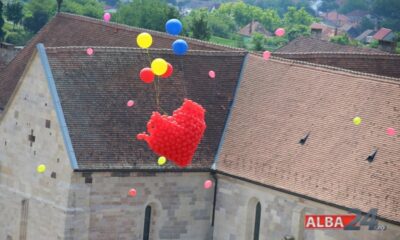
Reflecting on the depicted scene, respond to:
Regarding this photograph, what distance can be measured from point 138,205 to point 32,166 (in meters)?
4.07

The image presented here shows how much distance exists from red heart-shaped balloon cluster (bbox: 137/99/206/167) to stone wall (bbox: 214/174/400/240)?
3.80m

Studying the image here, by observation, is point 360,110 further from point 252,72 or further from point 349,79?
point 252,72

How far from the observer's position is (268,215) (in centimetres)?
5650

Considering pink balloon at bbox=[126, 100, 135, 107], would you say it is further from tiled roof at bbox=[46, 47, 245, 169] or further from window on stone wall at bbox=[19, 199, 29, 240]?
window on stone wall at bbox=[19, 199, 29, 240]

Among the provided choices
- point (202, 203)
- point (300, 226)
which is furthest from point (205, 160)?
point (300, 226)

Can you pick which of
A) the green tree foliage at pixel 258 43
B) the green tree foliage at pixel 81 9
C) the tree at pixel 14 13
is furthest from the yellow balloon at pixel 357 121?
the green tree foliage at pixel 81 9

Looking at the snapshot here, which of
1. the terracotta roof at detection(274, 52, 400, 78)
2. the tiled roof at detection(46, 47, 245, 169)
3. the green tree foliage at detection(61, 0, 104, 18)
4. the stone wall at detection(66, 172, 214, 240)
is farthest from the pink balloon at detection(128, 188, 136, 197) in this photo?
the green tree foliage at detection(61, 0, 104, 18)

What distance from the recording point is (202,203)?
58781mm

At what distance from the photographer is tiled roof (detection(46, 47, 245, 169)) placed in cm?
5706

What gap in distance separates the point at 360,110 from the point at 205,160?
6080 millimetres

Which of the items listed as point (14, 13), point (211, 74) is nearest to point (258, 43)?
point (14, 13)

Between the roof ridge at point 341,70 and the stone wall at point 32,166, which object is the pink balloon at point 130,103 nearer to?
the stone wall at point 32,166

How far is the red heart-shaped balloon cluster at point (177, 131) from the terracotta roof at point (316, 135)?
12.6 ft

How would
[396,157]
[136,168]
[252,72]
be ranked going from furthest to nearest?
1. [252,72]
2. [136,168]
3. [396,157]
